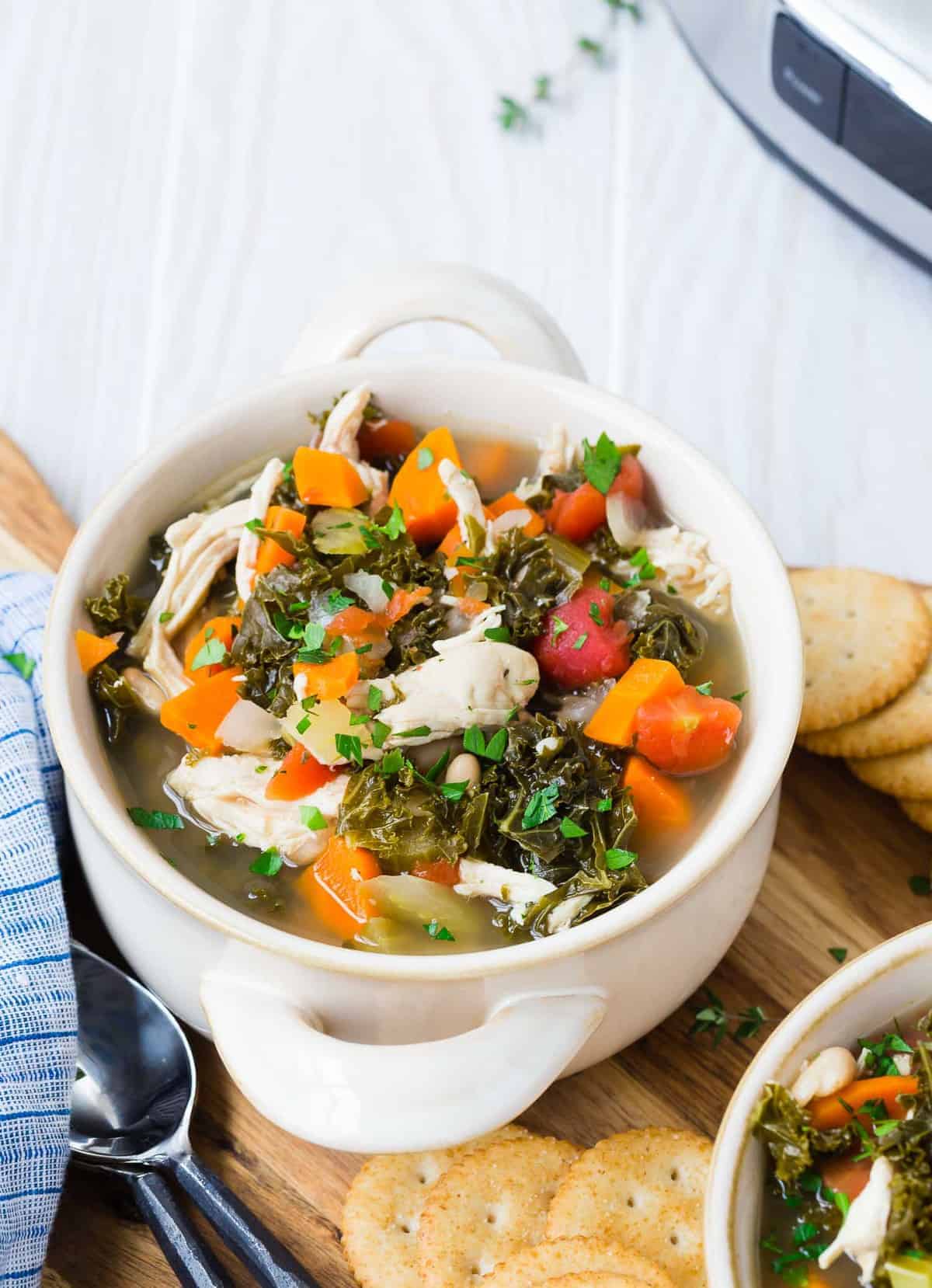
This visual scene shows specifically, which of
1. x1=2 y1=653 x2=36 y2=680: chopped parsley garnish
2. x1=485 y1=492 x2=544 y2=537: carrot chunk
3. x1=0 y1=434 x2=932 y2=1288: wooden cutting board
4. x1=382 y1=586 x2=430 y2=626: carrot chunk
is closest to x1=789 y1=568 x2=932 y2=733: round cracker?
x1=0 y1=434 x2=932 y2=1288: wooden cutting board

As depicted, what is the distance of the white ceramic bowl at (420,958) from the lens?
2068 mm

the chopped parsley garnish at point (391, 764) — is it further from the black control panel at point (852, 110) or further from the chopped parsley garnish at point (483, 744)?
the black control panel at point (852, 110)

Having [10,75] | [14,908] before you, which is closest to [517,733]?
[14,908]

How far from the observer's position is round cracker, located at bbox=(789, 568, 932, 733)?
9.26 ft

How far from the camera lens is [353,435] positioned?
2.74 metres

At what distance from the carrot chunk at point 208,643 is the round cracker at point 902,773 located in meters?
1.28

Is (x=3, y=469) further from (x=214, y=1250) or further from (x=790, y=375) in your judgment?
(x=790, y=375)

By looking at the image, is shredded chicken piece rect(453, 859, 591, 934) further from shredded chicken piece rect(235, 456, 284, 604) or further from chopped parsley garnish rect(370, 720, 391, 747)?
shredded chicken piece rect(235, 456, 284, 604)

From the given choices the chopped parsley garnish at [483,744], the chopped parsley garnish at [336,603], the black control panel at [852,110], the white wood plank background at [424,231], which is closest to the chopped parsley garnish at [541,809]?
the chopped parsley garnish at [483,744]

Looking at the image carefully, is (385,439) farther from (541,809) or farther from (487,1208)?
(487,1208)

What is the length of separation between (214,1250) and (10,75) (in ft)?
12.6

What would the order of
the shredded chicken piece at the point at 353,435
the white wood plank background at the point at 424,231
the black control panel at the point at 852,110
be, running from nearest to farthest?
the shredded chicken piece at the point at 353,435
the black control panel at the point at 852,110
the white wood plank background at the point at 424,231

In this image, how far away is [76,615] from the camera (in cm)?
246

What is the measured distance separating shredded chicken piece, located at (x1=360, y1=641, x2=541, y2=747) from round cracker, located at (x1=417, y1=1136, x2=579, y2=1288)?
28.6 inches
